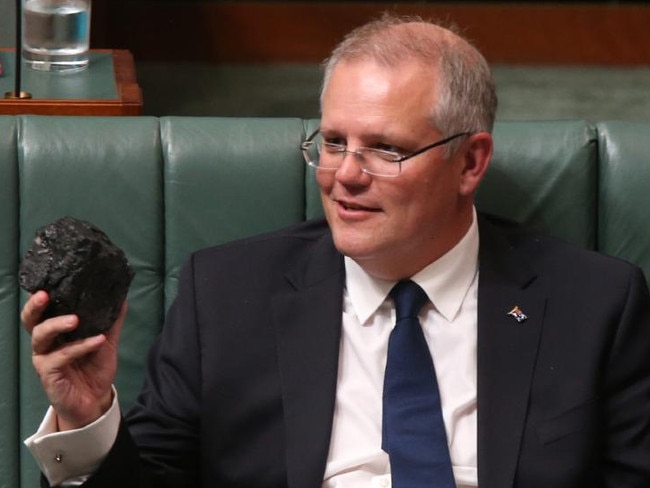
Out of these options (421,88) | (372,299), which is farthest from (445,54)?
(372,299)

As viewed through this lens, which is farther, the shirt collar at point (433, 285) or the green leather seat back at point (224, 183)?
the green leather seat back at point (224, 183)

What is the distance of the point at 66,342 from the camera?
5.65 ft

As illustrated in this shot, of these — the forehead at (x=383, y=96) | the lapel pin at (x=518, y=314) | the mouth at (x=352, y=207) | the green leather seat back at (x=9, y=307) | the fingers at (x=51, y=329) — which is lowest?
the green leather seat back at (x=9, y=307)

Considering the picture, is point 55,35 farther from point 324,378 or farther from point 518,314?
point 518,314

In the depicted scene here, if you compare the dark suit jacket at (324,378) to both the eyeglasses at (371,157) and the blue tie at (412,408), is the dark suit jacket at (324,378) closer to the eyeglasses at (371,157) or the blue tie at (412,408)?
the blue tie at (412,408)

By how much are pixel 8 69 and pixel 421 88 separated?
1.04m

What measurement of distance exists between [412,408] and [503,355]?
0.53ft

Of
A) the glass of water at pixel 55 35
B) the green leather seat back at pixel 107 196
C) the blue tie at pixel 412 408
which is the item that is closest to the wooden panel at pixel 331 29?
the glass of water at pixel 55 35

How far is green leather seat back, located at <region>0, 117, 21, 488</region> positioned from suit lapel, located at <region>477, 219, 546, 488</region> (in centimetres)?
74

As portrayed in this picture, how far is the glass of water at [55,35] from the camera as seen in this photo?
8.83 ft

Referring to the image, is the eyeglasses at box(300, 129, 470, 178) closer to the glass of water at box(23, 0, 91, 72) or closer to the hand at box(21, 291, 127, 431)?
the hand at box(21, 291, 127, 431)

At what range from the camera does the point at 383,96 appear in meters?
1.94

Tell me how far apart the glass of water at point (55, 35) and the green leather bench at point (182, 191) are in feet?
1.61

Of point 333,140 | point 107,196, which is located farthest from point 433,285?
point 107,196
